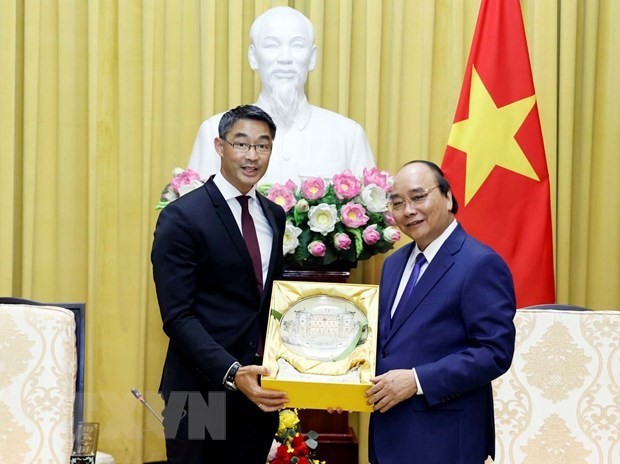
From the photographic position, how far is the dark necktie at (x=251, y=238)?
2.36 m

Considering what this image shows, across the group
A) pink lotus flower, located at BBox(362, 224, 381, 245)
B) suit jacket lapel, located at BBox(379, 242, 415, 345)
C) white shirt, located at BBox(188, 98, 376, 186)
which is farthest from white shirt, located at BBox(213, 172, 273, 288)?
white shirt, located at BBox(188, 98, 376, 186)

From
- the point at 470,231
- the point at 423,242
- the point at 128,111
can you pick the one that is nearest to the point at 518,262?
the point at 470,231

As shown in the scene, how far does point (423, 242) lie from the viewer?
221 cm

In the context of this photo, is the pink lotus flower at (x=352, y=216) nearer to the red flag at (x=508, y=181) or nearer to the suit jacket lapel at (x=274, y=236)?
the red flag at (x=508, y=181)

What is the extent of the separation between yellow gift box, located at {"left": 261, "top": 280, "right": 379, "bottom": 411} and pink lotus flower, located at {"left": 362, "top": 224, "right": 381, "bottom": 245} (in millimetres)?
1082

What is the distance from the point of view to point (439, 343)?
2088 mm

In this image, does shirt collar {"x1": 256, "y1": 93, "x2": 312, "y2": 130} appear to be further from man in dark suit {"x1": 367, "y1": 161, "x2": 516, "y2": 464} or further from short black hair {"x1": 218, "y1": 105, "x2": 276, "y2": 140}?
man in dark suit {"x1": 367, "y1": 161, "x2": 516, "y2": 464}

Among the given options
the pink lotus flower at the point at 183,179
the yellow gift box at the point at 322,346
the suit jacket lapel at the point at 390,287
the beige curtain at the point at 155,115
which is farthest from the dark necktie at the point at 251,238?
the beige curtain at the point at 155,115

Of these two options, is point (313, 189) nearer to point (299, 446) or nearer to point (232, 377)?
point (299, 446)

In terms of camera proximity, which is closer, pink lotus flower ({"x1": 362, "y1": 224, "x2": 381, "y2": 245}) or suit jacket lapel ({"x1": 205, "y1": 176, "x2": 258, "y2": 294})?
suit jacket lapel ({"x1": 205, "y1": 176, "x2": 258, "y2": 294})

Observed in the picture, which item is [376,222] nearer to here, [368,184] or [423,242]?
[368,184]

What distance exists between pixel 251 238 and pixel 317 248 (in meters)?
0.87

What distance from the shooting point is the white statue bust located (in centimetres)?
375

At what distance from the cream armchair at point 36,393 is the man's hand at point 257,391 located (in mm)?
465
